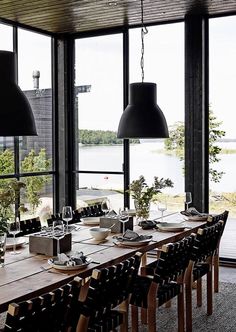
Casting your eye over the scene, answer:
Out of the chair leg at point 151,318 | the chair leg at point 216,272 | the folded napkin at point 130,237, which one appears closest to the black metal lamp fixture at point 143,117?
the folded napkin at point 130,237

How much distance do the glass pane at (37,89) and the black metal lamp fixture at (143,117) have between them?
8.10ft

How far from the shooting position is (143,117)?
4492 millimetres

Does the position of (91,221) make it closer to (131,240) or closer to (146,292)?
(131,240)

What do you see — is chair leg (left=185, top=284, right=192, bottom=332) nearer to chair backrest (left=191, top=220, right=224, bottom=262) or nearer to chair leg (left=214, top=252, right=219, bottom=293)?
chair backrest (left=191, top=220, right=224, bottom=262)

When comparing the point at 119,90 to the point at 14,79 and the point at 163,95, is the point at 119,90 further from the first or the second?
the point at 14,79


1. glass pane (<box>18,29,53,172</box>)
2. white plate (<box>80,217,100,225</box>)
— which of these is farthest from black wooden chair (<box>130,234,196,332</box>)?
glass pane (<box>18,29,53,172</box>)

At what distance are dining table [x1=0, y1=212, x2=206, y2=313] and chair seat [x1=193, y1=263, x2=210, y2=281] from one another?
306mm

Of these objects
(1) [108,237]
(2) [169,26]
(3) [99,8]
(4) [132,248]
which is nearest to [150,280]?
(4) [132,248]

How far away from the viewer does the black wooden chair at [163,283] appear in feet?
11.0

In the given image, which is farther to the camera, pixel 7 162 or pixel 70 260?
pixel 7 162

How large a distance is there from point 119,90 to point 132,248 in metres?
3.61

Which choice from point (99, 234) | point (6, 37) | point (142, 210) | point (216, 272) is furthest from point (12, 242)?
point (6, 37)

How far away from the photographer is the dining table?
2655 millimetres

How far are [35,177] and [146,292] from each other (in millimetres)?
3844
